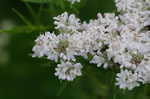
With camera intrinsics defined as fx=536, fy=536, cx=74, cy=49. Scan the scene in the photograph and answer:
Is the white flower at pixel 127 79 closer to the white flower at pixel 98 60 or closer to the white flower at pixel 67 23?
the white flower at pixel 98 60

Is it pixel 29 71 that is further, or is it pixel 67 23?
pixel 29 71

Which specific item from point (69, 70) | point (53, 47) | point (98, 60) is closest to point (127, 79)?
point (98, 60)

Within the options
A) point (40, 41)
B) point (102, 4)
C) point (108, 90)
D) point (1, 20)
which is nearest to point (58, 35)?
point (40, 41)

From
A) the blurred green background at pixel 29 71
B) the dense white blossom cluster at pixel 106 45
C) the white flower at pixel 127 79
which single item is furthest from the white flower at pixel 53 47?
the blurred green background at pixel 29 71

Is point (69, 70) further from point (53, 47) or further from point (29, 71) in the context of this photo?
point (29, 71)

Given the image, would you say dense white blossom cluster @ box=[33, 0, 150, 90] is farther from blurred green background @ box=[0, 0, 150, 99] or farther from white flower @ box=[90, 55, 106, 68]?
blurred green background @ box=[0, 0, 150, 99]

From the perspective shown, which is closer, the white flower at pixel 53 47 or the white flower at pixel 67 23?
the white flower at pixel 53 47

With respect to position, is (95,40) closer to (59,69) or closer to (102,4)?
(59,69)
